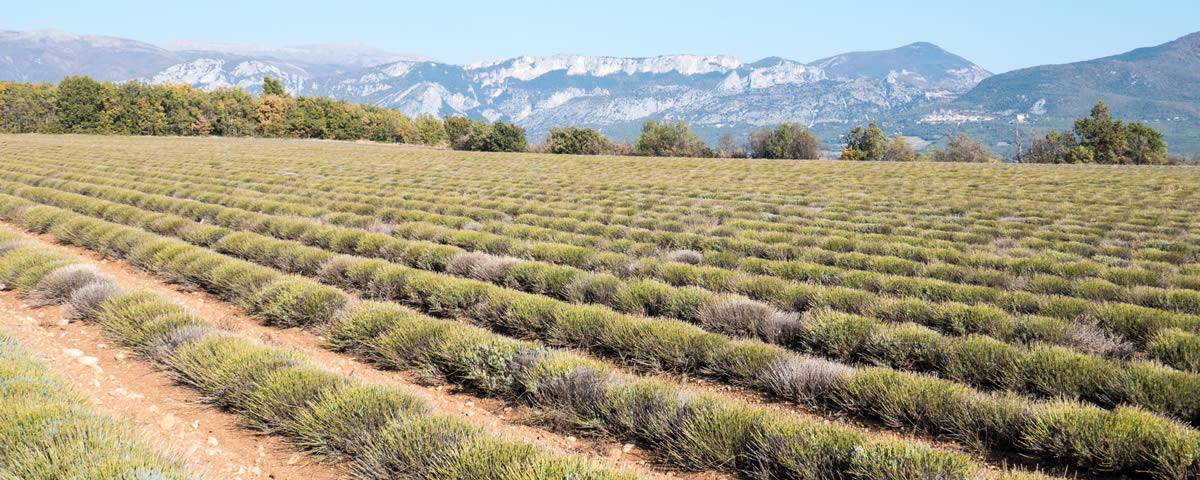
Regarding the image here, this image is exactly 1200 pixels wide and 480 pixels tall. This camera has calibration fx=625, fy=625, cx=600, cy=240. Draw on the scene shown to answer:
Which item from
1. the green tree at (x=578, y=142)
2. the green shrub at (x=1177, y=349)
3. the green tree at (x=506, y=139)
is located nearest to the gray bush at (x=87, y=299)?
the green shrub at (x=1177, y=349)

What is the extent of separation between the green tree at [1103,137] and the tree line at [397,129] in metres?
0.12

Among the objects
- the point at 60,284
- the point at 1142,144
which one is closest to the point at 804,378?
the point at 60,284

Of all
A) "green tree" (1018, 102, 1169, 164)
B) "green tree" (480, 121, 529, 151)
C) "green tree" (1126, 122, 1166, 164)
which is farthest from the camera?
Result: "green tree" (480, 121, 529, 151)

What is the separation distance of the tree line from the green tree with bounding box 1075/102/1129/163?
4.6 inches

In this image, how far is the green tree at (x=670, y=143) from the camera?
242ft

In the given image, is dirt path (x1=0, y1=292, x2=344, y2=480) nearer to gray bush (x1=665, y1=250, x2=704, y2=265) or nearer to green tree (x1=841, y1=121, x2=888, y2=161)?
gray bush (x1=665, y1=250, x2=704, y2=265)

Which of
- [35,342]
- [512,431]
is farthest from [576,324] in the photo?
[35,342]

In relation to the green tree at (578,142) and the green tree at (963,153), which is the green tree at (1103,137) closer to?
the green tree at (963,153)

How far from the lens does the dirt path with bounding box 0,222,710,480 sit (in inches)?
175

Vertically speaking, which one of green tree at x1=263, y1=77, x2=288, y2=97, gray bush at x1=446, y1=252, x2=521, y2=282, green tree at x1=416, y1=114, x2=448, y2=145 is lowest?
green tree at x1=416, y1=114, x2=448, y2=145

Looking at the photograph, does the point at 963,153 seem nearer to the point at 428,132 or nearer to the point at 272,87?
the point at 428,132

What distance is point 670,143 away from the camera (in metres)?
80.3

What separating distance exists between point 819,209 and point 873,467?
49.9ft

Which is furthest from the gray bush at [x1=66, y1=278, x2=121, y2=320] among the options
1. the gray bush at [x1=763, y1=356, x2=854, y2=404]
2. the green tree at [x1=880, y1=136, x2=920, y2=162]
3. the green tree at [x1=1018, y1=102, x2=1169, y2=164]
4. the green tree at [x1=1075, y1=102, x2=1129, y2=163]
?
the green tree at [x1=1075, y1=102, x2=1129, y2=163]
